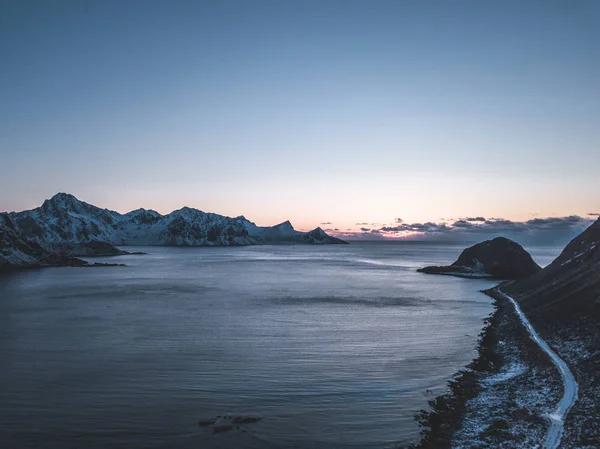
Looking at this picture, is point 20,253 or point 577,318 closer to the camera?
point 577,318

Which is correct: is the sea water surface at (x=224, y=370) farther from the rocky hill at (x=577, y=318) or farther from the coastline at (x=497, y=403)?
the rocky hill at (x=577, y=318)

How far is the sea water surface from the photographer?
15.3m

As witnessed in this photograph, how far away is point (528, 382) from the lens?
19.6 m

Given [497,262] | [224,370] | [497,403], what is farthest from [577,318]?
[497,262]

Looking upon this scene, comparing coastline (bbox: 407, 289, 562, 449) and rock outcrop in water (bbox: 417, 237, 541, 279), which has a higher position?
rock outcrop in water (bbox: 417, 237, 541, 279)

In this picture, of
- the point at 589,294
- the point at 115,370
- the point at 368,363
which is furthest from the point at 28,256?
the point at 589,294

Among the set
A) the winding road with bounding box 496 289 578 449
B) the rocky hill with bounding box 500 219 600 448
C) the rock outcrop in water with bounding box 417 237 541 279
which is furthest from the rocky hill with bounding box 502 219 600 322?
the rock outcrop in water with bounding box 417 237 541 279

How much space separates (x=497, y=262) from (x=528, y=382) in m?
64.0

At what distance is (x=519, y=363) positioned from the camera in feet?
76.1

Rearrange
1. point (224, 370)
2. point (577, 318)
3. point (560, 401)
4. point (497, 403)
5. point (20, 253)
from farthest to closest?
1. point (20, 253)
2. point (577, 318)
3. point (224, 370)
4. point (497, 403)
5. point (560, 401)

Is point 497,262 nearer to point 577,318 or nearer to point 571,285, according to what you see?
point 571,285

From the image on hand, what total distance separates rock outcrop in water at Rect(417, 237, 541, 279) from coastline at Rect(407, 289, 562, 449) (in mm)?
54459

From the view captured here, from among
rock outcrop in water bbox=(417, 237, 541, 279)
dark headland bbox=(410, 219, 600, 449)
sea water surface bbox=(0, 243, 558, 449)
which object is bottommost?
sea water surface bbox=(0, 243, 558, 449)

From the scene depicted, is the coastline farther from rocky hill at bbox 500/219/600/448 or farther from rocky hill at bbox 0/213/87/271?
rocky hill at bbox 0/213/87/271
